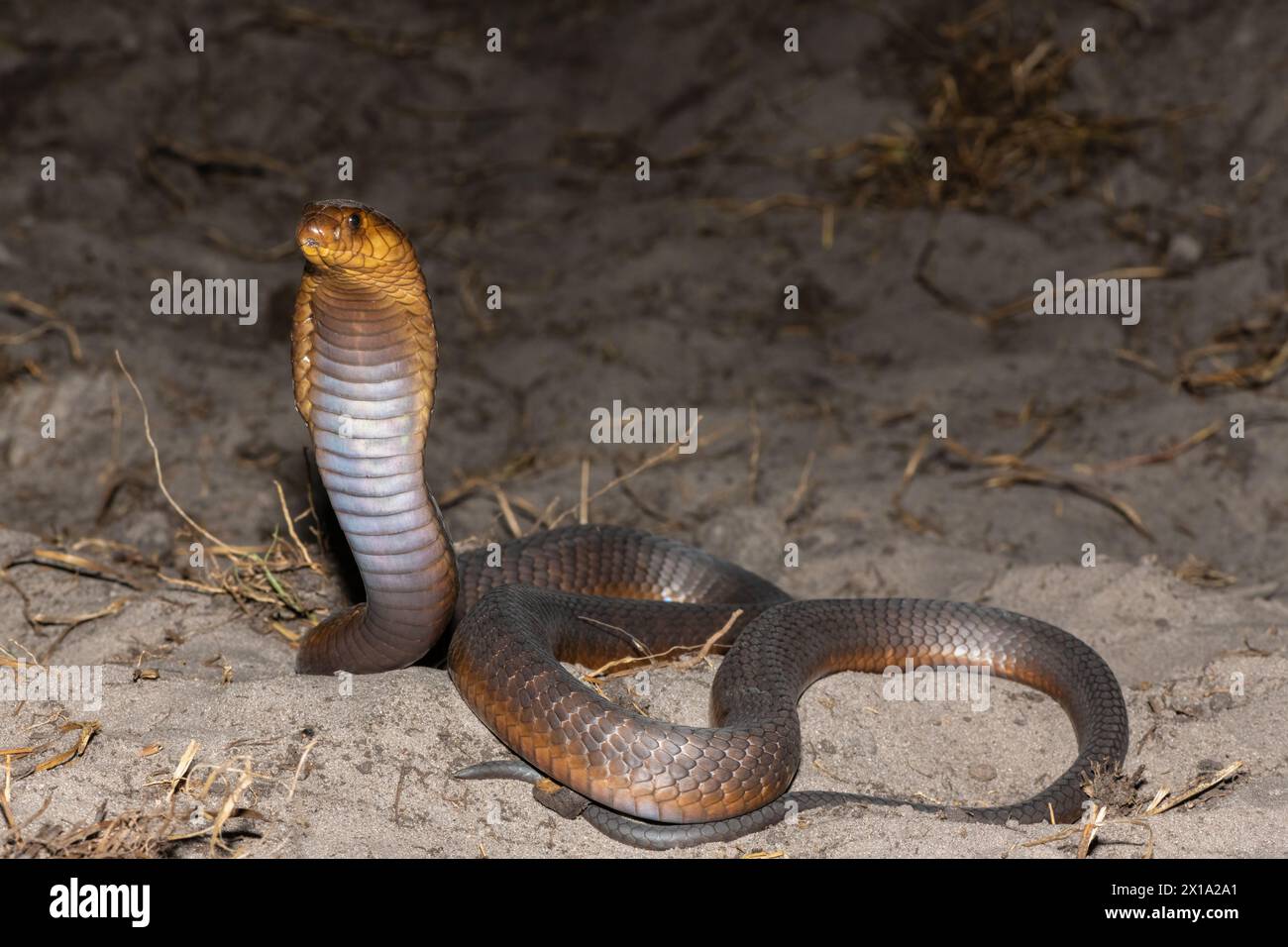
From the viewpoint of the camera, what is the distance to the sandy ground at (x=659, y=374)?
345cm

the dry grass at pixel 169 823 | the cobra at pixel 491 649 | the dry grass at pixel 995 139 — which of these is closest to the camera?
the dry grass at pixel 169 823

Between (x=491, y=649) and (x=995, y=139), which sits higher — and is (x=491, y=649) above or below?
below

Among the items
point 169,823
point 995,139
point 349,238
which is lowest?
point 169,823

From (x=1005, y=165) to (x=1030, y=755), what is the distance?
4.83 metres

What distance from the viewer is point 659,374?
668 cm

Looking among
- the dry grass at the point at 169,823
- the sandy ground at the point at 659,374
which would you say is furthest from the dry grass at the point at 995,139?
the dry grass at the point at 169,823

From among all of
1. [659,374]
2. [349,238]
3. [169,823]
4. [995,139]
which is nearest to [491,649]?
[169,823]

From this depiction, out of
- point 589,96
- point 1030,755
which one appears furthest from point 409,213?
point 1030,755

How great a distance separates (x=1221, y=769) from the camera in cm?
363

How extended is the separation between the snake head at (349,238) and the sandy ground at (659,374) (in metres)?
1.19

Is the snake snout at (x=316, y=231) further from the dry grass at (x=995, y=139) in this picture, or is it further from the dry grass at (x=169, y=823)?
the dry grass at (x=995, y=139)

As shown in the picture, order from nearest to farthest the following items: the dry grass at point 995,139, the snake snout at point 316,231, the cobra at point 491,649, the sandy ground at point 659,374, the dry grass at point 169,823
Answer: the dry grass at point 169,823 → the snake snout at point 316,231 → the cobra at point 491,649 → the sandy ground at point 659,374 → the dry grass at point 995,139

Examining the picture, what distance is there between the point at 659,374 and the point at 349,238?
3628 millimetres

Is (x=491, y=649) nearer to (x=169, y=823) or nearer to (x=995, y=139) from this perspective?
(x=169, y=823)
